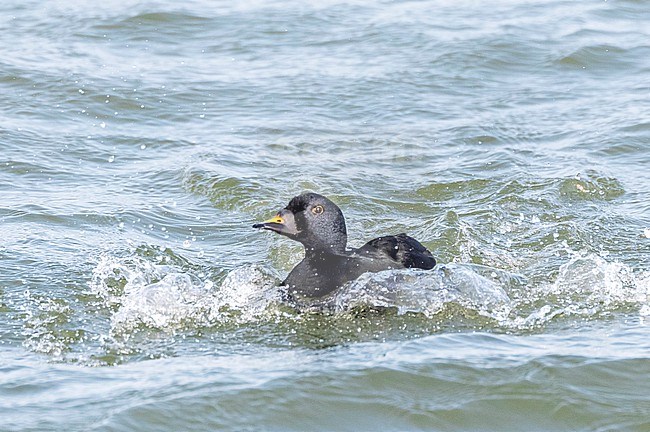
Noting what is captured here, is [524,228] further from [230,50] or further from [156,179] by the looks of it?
[230,50]

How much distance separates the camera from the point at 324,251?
23.1ft

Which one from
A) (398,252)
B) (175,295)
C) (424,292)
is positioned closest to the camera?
→ (424,292)

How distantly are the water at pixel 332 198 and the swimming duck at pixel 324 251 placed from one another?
0.16 metres

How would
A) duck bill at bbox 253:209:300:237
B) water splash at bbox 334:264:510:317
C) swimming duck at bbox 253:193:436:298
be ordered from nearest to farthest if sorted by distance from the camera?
water splash at bbox 334:264:510:317 < swimming duck at bbox 253:193:436:298 < duck bill at bbox 253:209:300:237

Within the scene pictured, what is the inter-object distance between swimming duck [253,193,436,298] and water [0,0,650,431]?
0.54ft

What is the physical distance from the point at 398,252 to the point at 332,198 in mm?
2413

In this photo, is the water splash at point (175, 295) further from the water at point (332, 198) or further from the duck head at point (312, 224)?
the duck head at point (312, 224)

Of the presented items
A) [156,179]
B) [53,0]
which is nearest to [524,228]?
[156,179]

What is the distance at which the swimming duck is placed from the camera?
6.88m

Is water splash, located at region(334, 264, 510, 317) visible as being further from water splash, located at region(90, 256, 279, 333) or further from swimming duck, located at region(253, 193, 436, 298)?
water splash, located at region(90, 256, 279, 333)

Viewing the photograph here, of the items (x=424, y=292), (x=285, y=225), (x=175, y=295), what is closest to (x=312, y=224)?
(x=285, y=225)

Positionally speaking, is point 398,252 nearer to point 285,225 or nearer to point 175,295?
point 285,225

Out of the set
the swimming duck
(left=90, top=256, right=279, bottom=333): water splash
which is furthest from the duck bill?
(left=90, top=256, right=279, bottom=333): water splash

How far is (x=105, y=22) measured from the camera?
14938 millimetres
